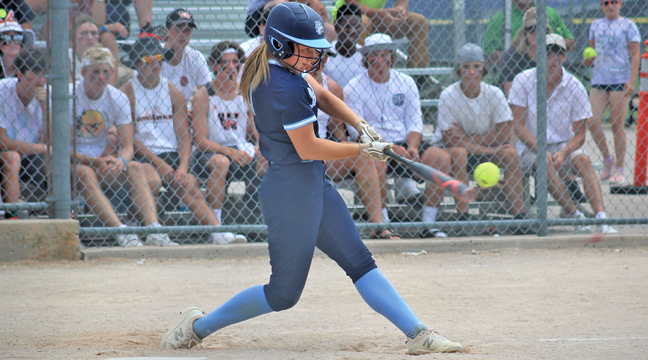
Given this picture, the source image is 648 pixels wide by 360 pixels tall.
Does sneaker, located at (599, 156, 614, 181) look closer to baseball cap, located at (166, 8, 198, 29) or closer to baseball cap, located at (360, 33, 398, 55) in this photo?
baseball cap, located at (360, 33, 398, 55)

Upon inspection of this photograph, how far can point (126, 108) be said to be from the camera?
575 centimetres

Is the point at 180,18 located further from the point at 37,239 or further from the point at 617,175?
the point at 617,175

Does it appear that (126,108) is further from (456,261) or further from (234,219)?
(456,261)

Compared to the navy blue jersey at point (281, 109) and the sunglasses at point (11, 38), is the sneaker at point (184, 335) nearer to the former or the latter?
the navy blue jersey at point (281, 109)

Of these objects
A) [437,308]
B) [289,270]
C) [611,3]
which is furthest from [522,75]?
[289,270]

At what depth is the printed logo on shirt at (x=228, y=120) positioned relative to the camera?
6.00 m

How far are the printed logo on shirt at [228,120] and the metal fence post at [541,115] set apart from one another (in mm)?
2656

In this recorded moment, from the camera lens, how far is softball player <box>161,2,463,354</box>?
9.48ft

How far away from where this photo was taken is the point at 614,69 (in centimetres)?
711

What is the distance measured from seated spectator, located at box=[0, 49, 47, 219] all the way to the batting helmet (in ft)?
10.7

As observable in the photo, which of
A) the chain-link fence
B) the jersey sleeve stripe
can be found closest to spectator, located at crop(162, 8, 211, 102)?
the chain-link fence

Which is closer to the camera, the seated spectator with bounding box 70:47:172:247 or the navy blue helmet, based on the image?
the navy blue helmet

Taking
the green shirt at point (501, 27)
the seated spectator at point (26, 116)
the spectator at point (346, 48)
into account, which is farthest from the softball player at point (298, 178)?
the green shirt at point (501, 27)

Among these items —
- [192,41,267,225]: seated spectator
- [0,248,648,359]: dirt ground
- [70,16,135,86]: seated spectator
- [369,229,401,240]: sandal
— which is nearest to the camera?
[0,248,648,359]: dirt ground
